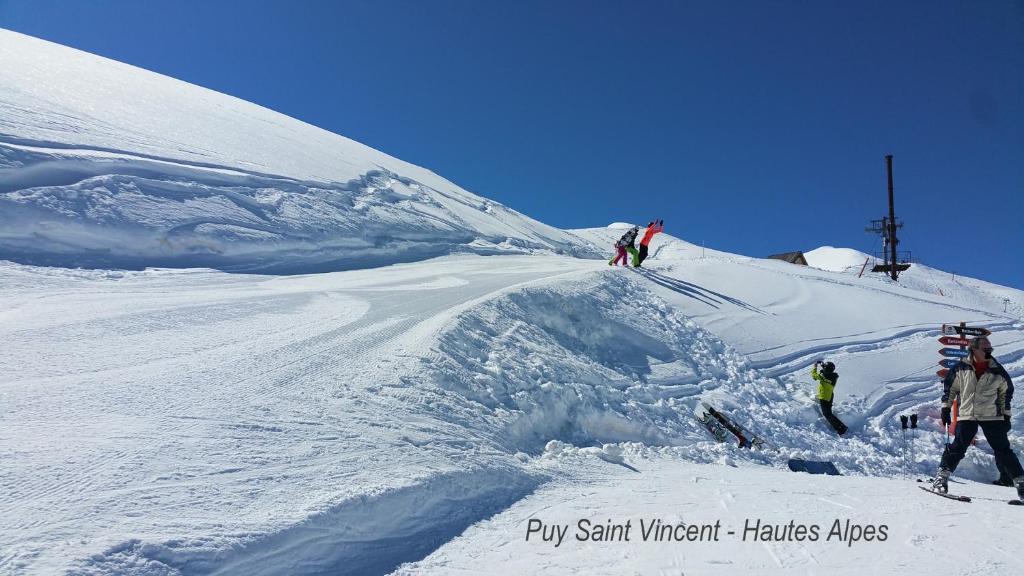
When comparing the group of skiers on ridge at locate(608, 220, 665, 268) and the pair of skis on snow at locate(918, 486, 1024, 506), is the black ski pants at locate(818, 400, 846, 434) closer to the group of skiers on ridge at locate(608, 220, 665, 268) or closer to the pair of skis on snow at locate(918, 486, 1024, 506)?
the pair of skis on snow at locate(918, 486, 1024, 506)

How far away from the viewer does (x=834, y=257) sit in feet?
220

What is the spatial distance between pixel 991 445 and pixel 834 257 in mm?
70328

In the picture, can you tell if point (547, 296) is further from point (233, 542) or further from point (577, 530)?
point (233, 542)

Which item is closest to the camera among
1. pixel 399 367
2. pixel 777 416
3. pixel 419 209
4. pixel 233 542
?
pixel 233 542

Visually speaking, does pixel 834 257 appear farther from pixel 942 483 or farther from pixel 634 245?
pixel 942 483

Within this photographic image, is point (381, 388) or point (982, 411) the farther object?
point (381, 388)

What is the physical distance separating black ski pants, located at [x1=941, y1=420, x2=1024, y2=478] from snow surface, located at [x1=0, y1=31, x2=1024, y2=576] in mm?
391

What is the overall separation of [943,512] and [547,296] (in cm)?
698

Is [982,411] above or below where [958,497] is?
above

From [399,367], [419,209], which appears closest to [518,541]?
[399,367]

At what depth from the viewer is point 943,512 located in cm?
488

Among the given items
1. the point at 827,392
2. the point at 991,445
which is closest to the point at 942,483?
the point at 991,445

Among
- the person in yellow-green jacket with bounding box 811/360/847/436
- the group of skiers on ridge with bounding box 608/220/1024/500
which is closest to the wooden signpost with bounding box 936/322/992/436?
the person in yellow-green jacket with bounding box 811/360/847/436

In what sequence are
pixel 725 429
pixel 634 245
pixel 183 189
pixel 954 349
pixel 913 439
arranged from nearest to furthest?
pixel 725 429, pixel 913 439, pixel 954 349, pixel 183 189, pixel 634 245
